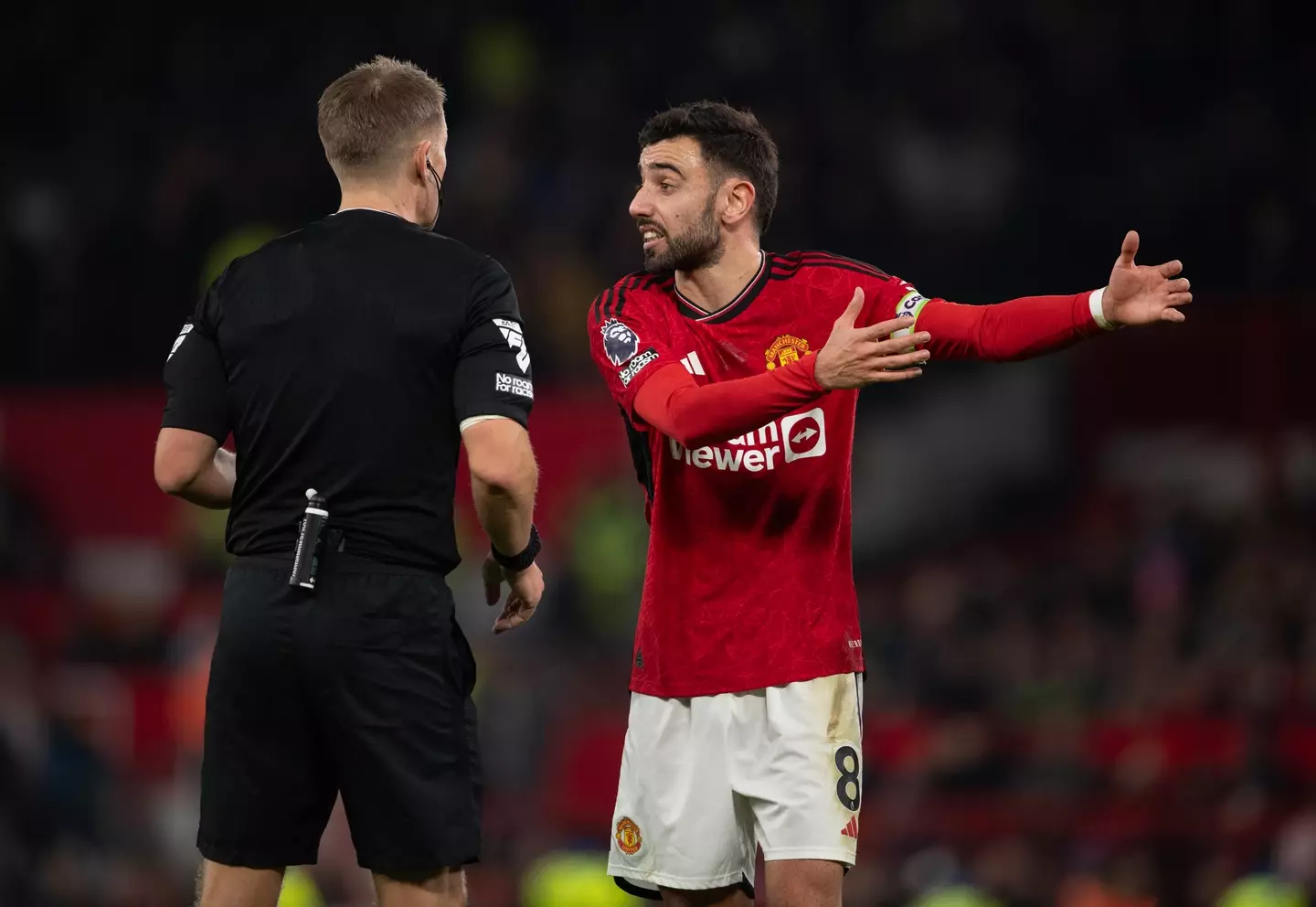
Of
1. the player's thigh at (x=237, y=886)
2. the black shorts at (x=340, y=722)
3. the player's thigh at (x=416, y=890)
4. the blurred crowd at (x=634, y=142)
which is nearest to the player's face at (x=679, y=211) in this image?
the black shorts at (x=340, y=722)

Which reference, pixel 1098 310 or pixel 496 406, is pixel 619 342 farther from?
pixel 1098 310

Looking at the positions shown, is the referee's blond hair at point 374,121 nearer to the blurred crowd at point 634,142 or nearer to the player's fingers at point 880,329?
the player's fingers at point 880,329

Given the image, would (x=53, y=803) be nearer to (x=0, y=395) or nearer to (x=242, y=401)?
(x=0, y=395)

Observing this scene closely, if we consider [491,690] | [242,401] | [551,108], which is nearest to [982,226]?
[551,108]

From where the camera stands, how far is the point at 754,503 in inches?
174

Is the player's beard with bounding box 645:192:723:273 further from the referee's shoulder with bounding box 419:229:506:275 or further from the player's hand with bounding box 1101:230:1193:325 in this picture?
the player's hand with bounding box 1101:230:1193:325

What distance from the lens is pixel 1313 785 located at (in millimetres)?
Answer: 9008

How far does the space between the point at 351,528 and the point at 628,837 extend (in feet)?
4.36

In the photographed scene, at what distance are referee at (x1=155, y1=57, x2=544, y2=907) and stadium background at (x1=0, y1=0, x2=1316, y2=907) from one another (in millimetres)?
5238

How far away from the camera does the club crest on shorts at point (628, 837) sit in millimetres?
4488

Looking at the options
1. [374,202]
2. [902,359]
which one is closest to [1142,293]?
[902,359]

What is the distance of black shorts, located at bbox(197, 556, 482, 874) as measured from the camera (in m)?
3.61

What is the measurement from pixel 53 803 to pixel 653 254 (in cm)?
764

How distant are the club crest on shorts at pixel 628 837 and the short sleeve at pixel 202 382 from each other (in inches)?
59.0
